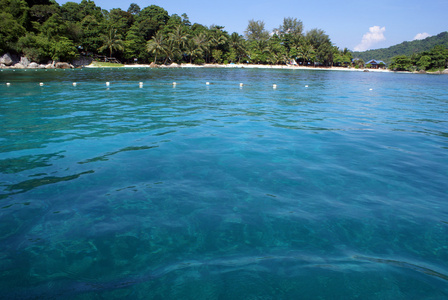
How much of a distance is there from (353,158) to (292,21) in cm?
14042

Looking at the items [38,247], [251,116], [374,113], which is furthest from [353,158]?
[374,113]

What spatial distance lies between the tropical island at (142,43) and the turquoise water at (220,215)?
64.3m

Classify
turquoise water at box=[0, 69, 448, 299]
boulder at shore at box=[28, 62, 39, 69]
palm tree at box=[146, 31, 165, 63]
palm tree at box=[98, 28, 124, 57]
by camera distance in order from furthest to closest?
palm tree at box=[146, 31, 165, 63] → palm tree at box=[98, 28, 124, 57] → boulder at shore at box=[28, 62, 39, 69] → turquoise water at box=[0, 69, 448, 299]

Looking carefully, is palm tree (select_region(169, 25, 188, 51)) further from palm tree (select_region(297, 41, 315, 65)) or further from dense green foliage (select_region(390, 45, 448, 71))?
dense green foliage (select_region(390, 45, 448, 71))

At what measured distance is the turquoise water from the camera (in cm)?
373

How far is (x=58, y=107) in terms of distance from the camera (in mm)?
16562

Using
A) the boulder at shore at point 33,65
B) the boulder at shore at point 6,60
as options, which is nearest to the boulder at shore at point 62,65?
the boulder at shore at point 33,65

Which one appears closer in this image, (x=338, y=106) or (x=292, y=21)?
(x=338, y=106)

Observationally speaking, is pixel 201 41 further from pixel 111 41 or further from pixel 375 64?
pixel 375 64

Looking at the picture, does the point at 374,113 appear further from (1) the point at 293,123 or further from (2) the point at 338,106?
(1) the point at 293,123

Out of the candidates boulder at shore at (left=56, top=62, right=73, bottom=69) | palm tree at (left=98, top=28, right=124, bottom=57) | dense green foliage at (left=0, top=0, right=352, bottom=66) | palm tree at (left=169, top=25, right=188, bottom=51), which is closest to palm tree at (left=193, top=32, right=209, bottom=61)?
dense green foliage at (left=0, top=0, right=352, bottom=66)

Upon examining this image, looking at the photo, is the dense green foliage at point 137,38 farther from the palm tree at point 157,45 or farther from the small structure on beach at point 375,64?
the small structure on beach at point 375,64

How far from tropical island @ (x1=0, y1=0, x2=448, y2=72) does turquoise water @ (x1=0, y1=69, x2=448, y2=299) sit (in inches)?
2531

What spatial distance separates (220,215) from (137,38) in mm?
88729
